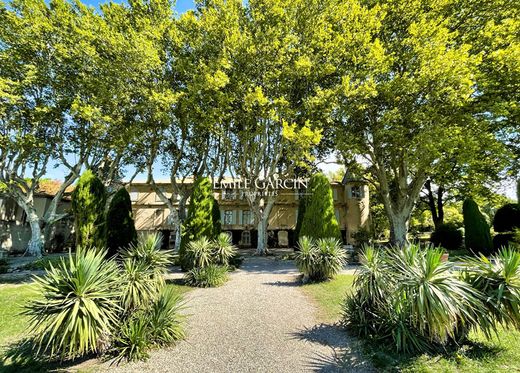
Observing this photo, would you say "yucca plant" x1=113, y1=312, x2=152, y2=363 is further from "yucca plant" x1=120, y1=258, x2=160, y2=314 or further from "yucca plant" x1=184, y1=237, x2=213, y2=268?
"yucca plant" x1=184, y1=237, x2=213, y2=268

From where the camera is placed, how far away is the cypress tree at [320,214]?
12570mm

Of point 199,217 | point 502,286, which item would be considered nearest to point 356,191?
point 199,217

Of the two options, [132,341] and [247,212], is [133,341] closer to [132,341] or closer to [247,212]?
[132,341]

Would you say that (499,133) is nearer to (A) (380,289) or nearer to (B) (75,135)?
(A) (380,289)

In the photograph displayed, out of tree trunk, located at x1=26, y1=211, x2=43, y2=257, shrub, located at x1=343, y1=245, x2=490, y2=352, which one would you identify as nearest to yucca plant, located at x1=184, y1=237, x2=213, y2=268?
Answer: shrub, located at x1=343, y1=245, x2=490, y2=352

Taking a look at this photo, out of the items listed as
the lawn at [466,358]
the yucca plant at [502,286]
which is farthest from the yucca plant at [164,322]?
the yucca plant at [502,286]

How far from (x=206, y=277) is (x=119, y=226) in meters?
6.88

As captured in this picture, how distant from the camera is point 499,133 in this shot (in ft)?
54.1

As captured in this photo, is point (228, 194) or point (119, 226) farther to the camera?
point (228, 194)

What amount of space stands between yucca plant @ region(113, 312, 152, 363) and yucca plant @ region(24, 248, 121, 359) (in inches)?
12.2

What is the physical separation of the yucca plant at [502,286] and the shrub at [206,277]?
26.2 ft

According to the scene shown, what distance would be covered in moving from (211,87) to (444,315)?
1408 centimetres

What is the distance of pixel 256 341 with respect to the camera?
17.8 feet

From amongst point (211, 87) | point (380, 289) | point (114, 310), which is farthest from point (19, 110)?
point (380, 289)
